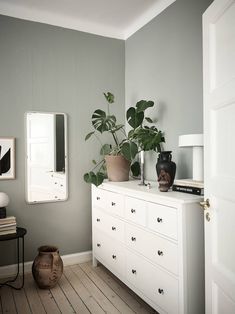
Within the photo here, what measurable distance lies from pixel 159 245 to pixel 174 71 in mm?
1602

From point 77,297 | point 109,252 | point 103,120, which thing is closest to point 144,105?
point 103,120

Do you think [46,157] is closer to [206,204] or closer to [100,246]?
[100,246]

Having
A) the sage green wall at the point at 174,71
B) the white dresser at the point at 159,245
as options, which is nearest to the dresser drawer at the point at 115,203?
the white dresser at the point at 159,245

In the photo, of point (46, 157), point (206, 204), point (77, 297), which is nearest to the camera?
point (206, 204)

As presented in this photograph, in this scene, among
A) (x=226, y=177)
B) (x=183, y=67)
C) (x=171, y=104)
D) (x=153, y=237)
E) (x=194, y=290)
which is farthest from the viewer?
(x=171, y=104)

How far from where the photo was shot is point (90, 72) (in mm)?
3266

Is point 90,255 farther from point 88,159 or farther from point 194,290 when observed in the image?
point 194,290

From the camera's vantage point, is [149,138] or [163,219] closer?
[163,219]

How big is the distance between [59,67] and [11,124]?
838 millimetres

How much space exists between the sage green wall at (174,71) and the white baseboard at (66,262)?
119 centimetres

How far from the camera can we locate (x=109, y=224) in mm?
2689

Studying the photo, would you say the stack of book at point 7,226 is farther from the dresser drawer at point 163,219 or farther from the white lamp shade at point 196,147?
the white lamp shade at point 196,147

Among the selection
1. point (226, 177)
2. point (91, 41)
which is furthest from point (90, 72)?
point (226, 177)

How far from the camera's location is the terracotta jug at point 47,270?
2.49 metres
